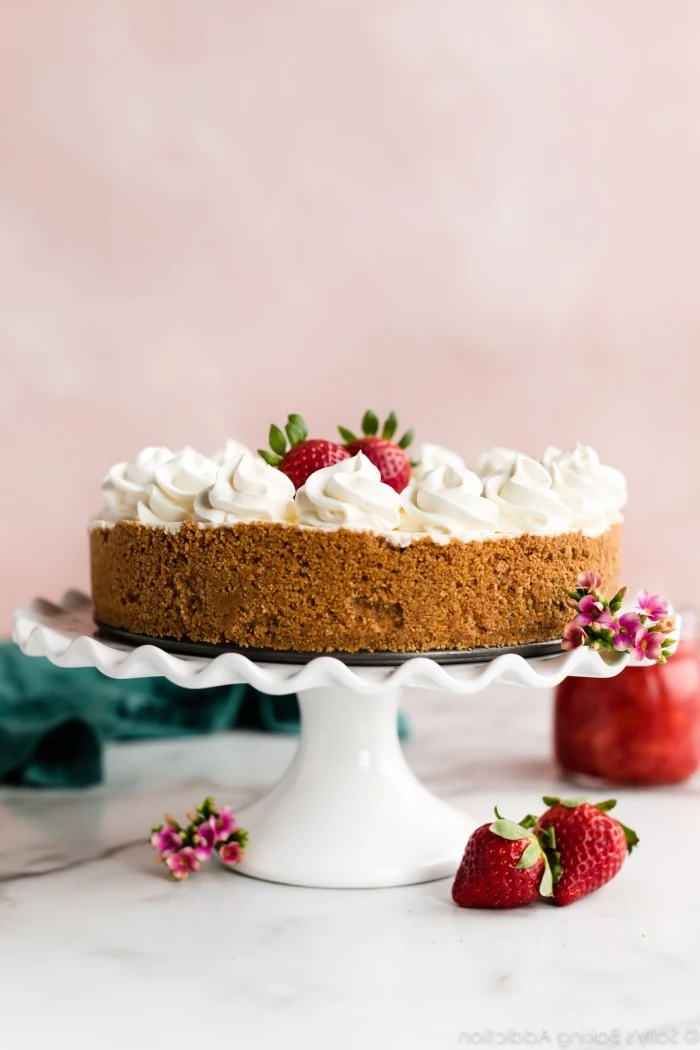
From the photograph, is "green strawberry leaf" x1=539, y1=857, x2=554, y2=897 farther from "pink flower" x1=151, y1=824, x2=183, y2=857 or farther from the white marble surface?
"pink flower" x1=151, y1=824, x2=183, y2=857

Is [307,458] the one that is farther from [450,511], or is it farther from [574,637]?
[574,637]

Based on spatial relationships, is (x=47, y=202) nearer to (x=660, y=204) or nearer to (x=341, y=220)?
(x=341, y=220)

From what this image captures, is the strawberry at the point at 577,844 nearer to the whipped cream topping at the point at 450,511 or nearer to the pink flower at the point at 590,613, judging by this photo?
the pink flower at the point at 590,613

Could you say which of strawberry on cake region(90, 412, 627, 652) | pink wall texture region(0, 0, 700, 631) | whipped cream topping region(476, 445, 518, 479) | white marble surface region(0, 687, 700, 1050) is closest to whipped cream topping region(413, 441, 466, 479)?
whipped cream topping region(476, 445, 518, 479)

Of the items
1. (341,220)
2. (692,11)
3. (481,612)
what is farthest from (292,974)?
(692,11)

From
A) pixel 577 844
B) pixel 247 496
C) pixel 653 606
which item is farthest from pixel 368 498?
pixel 577 844

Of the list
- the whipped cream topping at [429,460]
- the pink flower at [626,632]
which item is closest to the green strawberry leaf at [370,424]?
the whipped cream topping at [429,460]
